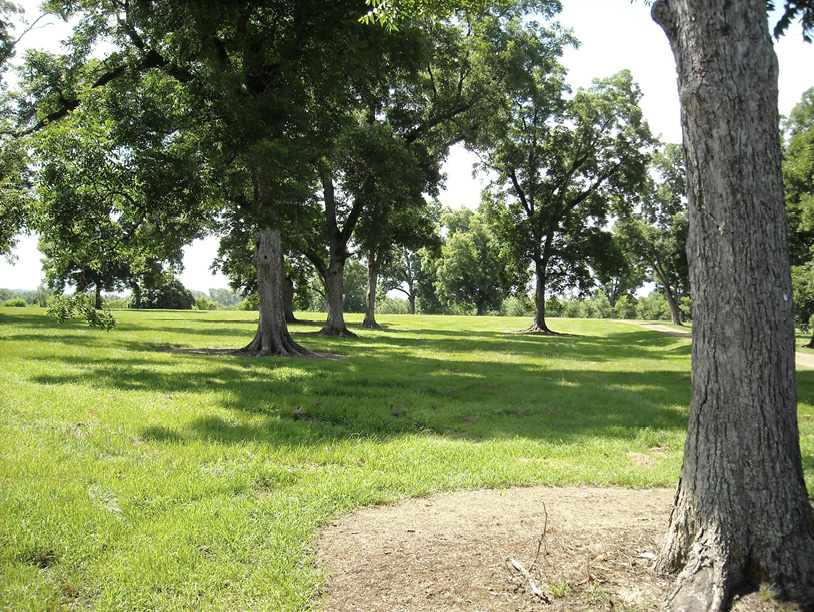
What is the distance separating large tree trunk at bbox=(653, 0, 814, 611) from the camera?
3037 mm

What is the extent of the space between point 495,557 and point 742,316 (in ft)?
7.26

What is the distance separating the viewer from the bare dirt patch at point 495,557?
305 cm

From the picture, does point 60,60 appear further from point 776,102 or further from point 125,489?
point 776,102

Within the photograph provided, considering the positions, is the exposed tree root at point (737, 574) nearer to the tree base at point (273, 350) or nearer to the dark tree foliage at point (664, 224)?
the tree base at point (273, 350)

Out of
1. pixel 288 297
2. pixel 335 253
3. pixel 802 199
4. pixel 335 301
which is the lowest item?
Answer: pixel 335 301

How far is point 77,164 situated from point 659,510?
12.7 meters

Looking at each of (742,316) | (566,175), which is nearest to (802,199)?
(566,175)

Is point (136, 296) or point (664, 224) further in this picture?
point (136, 296)

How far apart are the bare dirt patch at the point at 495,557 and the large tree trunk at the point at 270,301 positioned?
10.6 m

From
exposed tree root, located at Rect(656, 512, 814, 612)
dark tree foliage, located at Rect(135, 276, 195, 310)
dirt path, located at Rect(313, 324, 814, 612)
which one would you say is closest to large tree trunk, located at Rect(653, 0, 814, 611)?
exposed tree root, located at Rect(656, 512, 814, 612)

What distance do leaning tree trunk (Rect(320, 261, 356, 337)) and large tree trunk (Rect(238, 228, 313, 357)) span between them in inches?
360

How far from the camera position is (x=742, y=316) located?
3.09m

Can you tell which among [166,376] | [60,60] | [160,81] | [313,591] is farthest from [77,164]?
[313,591]

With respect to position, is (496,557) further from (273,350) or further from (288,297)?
(288,297)
